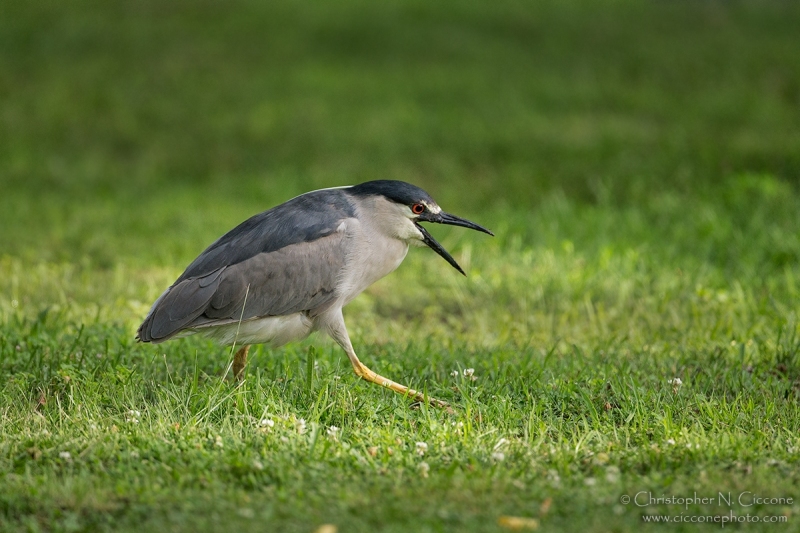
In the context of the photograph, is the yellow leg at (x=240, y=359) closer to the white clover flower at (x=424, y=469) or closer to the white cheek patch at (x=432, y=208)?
the white cheek patch at (x=432, y=208)

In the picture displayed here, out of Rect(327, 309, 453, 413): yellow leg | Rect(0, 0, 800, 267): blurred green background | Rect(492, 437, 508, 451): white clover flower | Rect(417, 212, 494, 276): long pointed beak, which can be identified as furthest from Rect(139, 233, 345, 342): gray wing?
Rect(0, 0, 800, 267): blurred green background

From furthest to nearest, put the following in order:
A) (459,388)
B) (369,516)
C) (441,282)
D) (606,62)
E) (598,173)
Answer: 1. (606,62)
2. (598,173)
3. (441,282)
4. (459,388)
5. (369,516)

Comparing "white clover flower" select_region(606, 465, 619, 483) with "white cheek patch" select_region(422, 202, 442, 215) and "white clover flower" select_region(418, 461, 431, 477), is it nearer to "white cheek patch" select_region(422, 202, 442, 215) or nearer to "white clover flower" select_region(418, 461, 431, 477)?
"white clover flower" select_region(418, 461, 431, 477)

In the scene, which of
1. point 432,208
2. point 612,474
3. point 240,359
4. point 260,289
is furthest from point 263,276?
point 612,474

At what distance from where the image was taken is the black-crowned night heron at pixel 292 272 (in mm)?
5426

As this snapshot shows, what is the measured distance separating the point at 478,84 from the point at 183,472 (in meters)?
10.2

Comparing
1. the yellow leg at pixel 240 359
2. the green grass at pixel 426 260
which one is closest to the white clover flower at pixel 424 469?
the green grass at pixel 426 260

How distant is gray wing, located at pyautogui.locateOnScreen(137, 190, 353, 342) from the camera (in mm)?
5410

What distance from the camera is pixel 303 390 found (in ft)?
16.8

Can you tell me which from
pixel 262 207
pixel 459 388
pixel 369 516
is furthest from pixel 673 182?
pixel 369 516

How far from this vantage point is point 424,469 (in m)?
4.20

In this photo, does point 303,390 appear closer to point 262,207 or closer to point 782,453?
point 782,453

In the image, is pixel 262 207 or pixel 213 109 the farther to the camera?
pixel 213 109

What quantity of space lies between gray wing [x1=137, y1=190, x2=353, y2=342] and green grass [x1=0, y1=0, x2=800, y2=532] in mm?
363
